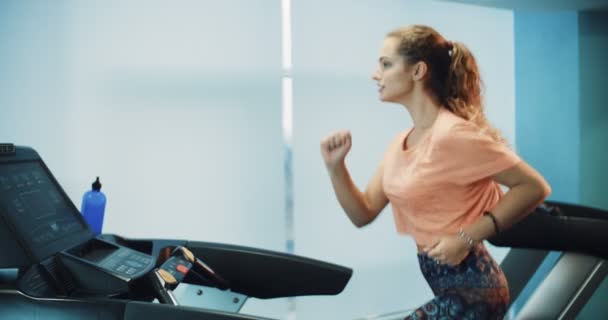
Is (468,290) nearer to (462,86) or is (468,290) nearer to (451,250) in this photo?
(451,250)

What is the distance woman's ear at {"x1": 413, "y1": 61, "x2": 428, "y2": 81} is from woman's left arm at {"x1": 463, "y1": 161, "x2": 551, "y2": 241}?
31cm

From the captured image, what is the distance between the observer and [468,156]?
162cm

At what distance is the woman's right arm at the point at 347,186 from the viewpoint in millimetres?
1821

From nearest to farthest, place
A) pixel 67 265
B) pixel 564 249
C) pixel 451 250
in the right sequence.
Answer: pixel 67 265
pixel 451 250
pixel 564 249

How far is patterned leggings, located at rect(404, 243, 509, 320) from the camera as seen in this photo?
159 cm

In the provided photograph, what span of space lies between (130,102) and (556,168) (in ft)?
7.08

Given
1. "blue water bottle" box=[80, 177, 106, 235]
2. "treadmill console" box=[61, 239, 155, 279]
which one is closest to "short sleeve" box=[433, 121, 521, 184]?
"treadmill console" box=[61, 239, 155, 279]

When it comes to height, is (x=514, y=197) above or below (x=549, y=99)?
below

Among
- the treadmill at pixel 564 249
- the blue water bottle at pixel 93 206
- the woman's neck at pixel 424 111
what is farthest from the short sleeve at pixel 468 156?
the blue water bottle at pixel 93 206

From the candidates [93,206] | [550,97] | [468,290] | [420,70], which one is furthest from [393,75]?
[550,97]

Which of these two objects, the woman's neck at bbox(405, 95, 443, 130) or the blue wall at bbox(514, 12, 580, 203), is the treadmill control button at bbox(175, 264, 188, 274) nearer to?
the woman's neck at bbox(405, 95, 443, 130)

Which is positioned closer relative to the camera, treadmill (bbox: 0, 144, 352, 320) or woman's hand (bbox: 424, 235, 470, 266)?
treadmill (bbox: 0, 144, 352, 320)

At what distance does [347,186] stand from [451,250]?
1.26 ft

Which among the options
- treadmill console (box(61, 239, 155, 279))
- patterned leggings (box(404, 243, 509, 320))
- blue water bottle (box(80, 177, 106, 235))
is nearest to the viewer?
treadmill console (box(61, 239, 155, 279))
